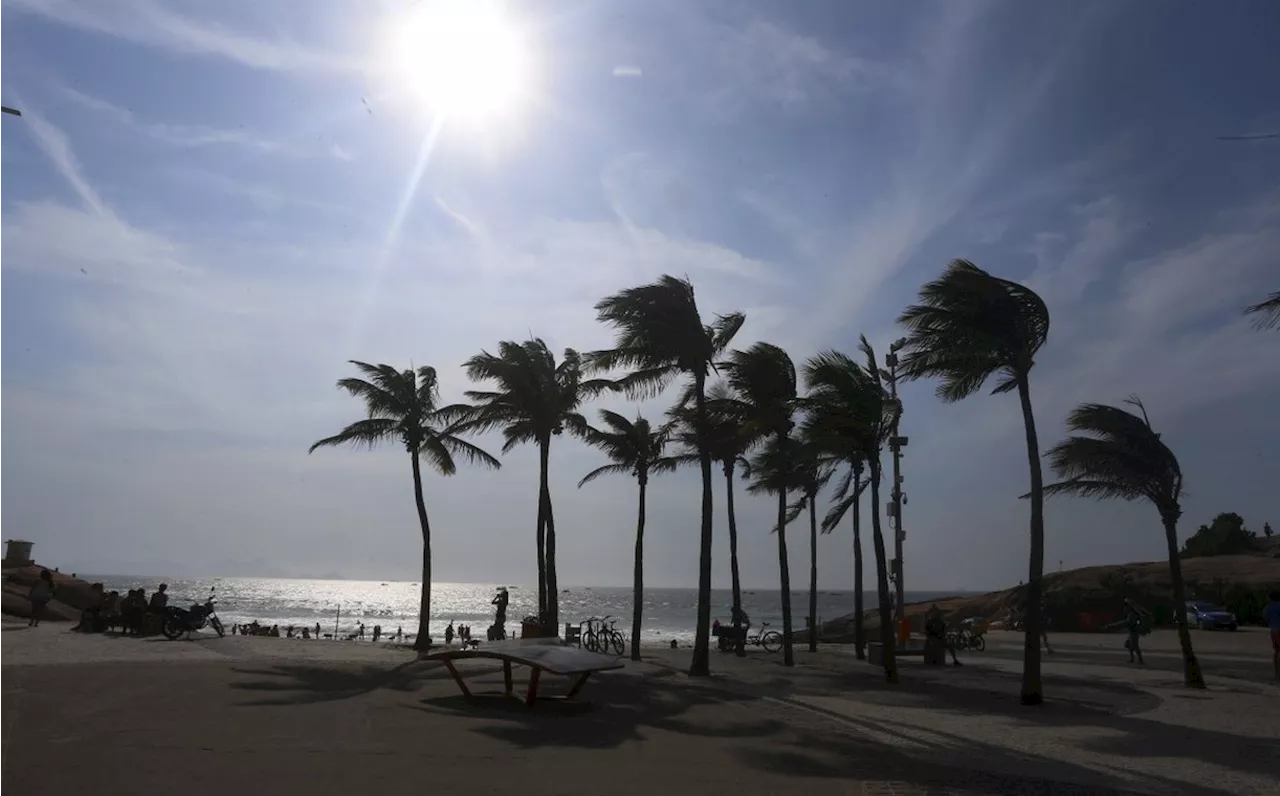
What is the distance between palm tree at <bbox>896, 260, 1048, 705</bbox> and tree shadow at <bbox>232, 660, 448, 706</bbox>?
11145 mm

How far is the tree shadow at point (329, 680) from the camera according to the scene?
13453mm

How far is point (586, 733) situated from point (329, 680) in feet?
21.1

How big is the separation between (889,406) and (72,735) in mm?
19774

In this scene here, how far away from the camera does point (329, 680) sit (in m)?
15.8

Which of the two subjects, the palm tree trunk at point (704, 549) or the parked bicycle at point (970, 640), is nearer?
the palm tree trunk at point (704, 549)

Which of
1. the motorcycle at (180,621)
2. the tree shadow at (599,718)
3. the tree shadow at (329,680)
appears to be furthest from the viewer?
the motorcycle at (180,621)

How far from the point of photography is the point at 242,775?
7984 mm

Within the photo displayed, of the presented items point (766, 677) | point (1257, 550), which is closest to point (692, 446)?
point (766, 677)

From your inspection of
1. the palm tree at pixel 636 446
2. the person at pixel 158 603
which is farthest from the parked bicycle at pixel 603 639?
the person at pixel 158 603

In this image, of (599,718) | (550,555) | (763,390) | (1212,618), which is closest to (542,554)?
(550,555)

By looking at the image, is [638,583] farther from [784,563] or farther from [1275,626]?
[1275,626]

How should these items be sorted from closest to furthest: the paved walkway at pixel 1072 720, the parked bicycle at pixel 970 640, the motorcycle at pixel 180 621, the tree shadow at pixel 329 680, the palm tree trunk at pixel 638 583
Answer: the paved walkway at pixel 1072 720 → the tree shadow at pixel 329 680 → the motorcycle at pixel 180 621 → the palm tree trunk at pixel 638 583 → the parked bicycle at pixel 970 640

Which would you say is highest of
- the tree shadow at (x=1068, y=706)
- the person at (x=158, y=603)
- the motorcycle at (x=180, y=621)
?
the person at (x=158, y=603)

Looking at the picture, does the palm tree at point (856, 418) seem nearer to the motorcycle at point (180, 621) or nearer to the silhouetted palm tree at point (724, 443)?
the silhouetted palm tree at point (724, 443)
